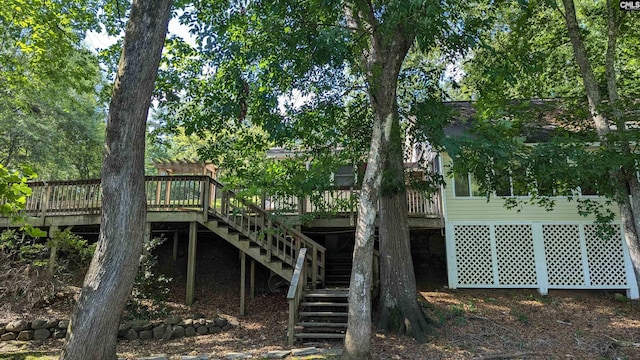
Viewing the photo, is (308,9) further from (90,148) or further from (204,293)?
(90,148)

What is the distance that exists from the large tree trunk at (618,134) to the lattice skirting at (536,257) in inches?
91.2

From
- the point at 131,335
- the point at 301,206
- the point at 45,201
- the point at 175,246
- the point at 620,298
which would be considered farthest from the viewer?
the point at 175,246

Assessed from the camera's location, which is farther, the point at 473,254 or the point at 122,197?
the point at 473,254

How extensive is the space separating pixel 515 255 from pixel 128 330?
10.2 meters

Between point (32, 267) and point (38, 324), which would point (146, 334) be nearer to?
point (38, 324)

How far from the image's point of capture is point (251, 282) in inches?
420

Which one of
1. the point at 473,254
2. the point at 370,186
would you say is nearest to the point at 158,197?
the point at 370,186

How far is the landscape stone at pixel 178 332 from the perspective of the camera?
26.3 feet

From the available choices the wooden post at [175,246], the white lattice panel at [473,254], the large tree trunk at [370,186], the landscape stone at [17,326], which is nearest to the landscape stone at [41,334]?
the landscape stone at [17,326]

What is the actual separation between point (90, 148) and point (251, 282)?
1220cm

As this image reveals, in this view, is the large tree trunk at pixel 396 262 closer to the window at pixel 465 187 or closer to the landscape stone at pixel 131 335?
the window at pixel 465 187

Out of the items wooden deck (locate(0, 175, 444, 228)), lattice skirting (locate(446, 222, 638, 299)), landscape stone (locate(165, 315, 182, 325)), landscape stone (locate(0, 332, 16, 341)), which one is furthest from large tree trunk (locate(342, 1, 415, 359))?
landscape stone (locate(0, 332, 16, 341))

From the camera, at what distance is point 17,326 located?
7922mm

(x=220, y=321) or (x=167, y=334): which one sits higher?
(x=220, y=321)
